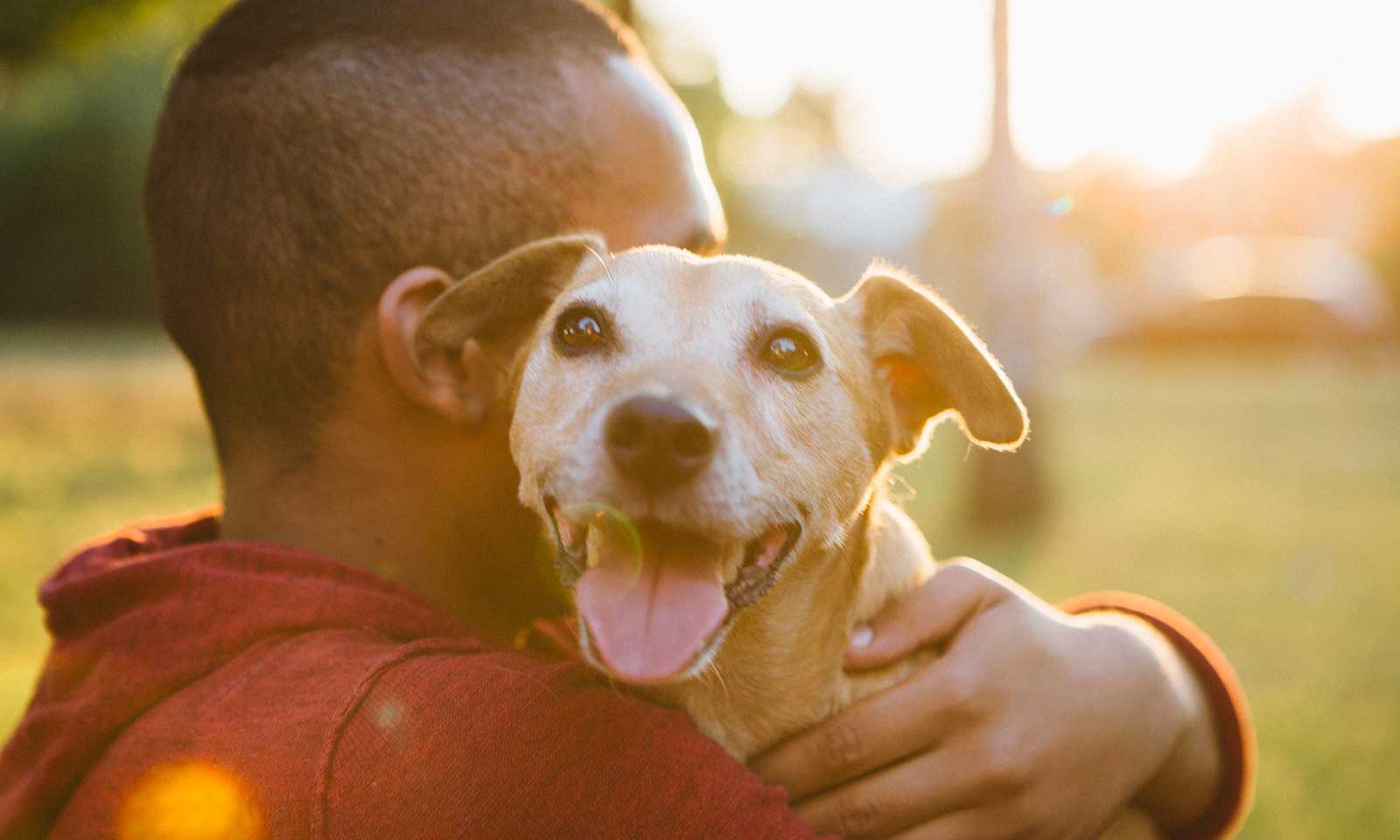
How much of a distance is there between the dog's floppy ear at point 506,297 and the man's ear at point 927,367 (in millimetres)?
719

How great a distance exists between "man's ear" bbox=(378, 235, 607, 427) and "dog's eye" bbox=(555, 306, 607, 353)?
6.5 inches

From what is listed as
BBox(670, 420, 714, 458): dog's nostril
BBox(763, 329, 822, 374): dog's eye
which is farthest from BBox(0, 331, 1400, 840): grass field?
BBox(670, 420, 714, 458): dog's nostril

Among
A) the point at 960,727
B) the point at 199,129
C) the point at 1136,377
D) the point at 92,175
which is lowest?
the point at 1136,377

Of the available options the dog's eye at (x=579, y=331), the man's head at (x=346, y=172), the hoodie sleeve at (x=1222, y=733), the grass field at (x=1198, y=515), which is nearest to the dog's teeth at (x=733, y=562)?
the dog's eye at (x=579, y=331)

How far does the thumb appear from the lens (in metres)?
2.54

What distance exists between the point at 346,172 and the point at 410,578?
99cm

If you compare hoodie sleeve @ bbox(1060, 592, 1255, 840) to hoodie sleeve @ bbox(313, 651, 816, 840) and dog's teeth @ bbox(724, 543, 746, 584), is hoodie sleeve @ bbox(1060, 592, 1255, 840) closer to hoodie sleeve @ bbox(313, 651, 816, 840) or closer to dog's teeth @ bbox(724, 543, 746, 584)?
dog's teeth @ bbox(724, 543, 746, 584)

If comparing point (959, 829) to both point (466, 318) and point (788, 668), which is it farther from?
point (466, 318)

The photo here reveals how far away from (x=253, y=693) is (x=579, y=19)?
194cm

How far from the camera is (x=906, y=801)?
219 centimetres

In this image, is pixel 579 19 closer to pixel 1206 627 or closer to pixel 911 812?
pixel 911 812

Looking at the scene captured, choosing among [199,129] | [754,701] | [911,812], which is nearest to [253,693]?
[754,701]

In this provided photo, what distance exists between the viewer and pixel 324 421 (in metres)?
2.62

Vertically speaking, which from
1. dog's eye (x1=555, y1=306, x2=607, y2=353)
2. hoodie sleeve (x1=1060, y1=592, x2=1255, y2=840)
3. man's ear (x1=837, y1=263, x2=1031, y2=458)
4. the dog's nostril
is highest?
dog's eye (x1=555, y1=306, x2=607, y2=353)
